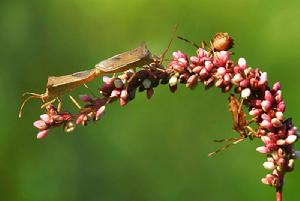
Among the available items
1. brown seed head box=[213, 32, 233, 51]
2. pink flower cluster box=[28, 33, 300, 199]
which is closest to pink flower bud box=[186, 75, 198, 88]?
pink flower cluster box=[28, 33, 300, 199]

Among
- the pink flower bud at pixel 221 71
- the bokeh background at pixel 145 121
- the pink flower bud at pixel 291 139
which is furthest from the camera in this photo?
the bokeh background at pixel 145 121

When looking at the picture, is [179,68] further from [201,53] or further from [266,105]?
[266,105]

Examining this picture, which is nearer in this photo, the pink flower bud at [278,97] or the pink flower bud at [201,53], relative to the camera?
the pink flower bud at [278,97]

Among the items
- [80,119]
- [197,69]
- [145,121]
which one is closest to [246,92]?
[197,69]

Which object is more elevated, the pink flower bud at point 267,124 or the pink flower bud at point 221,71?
the pink flower bud at point 221,71

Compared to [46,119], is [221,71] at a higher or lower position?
higher

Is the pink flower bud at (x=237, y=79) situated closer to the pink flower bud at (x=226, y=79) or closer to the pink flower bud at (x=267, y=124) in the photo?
the pink flower bud at (x=226, y=79)

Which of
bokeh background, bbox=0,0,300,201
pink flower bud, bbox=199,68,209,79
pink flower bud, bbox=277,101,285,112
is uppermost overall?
pink flower bud, bbox=199,68,209,79

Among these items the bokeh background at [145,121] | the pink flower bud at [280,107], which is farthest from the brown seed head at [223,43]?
the bokeh background at [145,121]

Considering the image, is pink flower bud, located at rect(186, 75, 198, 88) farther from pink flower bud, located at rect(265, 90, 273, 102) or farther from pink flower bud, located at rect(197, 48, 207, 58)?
pink flower bud, located at rect(265, 90, 273, 102)

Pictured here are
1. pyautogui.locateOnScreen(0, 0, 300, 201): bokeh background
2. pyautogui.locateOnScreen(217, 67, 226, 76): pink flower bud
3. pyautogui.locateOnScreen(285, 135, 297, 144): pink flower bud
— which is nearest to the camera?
pyautogui.locateOnScreen(285, 135, 297, 144): pink flower bud
